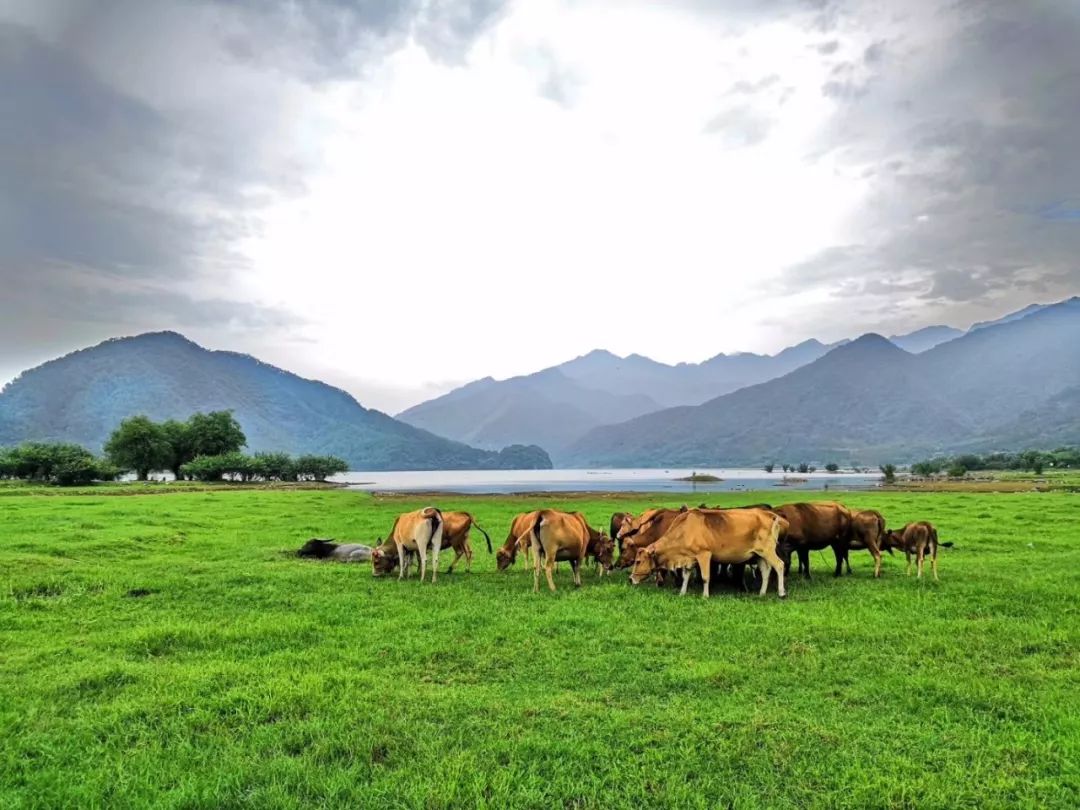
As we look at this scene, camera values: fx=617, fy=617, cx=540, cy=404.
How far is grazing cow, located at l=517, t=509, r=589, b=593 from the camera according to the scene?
1297 centimetres

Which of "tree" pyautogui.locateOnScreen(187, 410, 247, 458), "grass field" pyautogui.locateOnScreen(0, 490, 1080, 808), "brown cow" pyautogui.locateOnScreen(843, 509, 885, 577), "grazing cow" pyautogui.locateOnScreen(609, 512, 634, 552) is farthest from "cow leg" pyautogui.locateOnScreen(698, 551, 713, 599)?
"tree" pyautogui.locateOnScreen(187, 410, 247, 458)

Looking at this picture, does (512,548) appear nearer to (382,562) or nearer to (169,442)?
(382,562)

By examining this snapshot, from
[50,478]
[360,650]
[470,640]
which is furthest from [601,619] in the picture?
[50,478]

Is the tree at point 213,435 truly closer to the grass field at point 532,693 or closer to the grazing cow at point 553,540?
the grass field at point 532,693

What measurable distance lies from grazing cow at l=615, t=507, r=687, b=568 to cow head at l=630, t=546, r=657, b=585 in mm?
1461

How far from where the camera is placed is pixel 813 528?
13852 mm

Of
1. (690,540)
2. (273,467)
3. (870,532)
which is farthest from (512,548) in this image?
(273,467)

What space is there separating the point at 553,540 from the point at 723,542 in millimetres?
3471

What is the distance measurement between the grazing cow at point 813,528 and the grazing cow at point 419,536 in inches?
298

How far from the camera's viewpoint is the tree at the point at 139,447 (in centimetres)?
8681

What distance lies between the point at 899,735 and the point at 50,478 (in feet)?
309

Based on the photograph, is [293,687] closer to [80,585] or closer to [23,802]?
[23,802]

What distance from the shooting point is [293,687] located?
733 cm

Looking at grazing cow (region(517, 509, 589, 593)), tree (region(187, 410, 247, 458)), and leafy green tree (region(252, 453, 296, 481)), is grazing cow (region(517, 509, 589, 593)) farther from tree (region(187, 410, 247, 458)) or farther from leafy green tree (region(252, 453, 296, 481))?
leafy green tree (region(252, 453, 296, 481))
